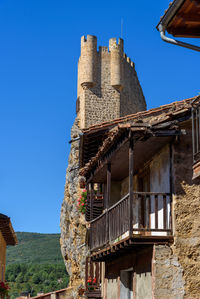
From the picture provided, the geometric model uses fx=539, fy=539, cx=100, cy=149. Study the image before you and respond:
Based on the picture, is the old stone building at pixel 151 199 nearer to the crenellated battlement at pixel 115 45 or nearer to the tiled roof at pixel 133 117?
the tiled roof at pixel 133 117

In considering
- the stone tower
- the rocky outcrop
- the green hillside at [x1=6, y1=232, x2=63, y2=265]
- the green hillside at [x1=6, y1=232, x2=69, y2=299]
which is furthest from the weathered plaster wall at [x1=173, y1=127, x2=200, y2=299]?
the green hillside at [x1=6, y1=232, x2=63, y2=265]

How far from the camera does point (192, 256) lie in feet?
37.8

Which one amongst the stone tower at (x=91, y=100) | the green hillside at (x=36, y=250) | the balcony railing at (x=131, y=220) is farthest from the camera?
the green hillside at (x=36, y=250)

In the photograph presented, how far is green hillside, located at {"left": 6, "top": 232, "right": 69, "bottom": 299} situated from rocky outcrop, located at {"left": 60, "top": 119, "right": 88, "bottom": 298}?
20.2 meters

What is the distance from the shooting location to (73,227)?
4278 cm

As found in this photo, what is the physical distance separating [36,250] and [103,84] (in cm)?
5729

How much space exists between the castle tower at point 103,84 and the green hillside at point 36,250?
46080mm

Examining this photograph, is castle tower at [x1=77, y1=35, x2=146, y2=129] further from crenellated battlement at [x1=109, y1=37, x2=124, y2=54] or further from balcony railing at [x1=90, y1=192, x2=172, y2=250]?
balcony railing at [x1=90, y1=192, x2=172, y2=250]

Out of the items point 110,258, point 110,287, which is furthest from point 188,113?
point 110,287

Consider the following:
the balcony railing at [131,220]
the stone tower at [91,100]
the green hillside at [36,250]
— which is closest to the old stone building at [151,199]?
the balcony railing at [131,220]

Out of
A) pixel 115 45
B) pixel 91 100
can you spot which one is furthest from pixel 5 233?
pixel 115 45

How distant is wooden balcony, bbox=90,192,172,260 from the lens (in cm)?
1168

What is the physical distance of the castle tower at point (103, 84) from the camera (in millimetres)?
43344

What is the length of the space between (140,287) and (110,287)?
3.28 metres
